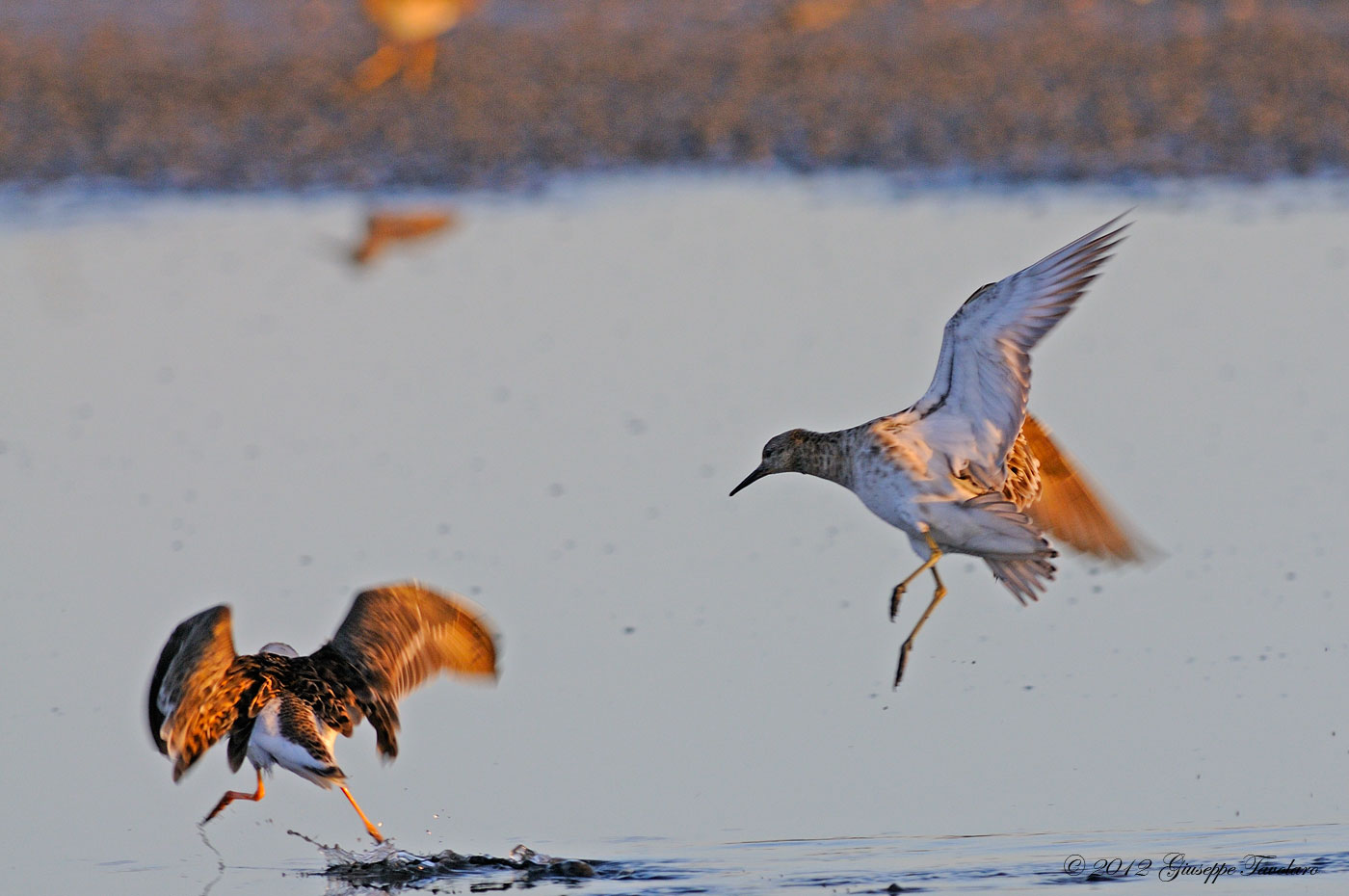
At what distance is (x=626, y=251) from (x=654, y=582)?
5493mm

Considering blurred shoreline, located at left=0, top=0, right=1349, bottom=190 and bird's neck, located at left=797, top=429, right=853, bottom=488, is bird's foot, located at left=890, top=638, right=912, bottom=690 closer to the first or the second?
bird's neck, located at left=797, top=429, right=853, bottom=488

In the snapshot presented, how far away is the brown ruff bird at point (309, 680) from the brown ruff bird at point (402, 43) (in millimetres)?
12022

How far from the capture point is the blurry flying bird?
13.8m

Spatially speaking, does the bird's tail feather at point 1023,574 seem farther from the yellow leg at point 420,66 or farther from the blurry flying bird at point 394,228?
the yellow leg at point 420,66

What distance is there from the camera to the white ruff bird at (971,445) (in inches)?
268

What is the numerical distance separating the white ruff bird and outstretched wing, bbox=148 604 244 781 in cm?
195

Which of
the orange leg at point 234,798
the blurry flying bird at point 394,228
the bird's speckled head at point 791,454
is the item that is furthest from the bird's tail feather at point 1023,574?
the blurry flying bird at point 394,228

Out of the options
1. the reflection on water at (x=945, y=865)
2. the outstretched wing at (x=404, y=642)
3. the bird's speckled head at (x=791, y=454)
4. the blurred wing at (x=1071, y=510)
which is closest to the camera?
the reflection on water at (x=945, y=865)

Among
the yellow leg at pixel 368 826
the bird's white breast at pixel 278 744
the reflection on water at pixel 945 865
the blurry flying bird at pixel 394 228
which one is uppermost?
the blurry flying bird at pixel 394 228

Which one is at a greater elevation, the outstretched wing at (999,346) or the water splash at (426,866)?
the outstretched wing at (999,346)

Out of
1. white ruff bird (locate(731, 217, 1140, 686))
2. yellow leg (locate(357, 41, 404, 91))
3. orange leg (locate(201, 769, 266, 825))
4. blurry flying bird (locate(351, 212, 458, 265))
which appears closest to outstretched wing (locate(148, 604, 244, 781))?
orange leg (locate(201, 769, 266, 825))

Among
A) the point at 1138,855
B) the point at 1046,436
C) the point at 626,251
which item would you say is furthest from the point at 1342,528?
the point at 626,251

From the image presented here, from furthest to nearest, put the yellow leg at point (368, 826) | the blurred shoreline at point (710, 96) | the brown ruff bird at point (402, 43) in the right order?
the brown ruff bird at point (402, 43) → the blurred shoreline at point (710, 96) → the yellow leg at point (368, 826)

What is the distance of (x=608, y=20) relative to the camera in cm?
2116
